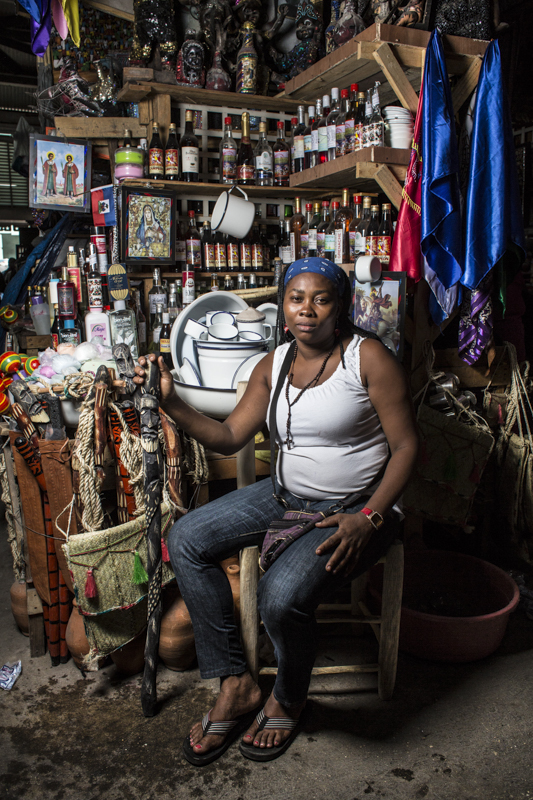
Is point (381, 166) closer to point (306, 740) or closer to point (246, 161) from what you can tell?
point (246, 161)

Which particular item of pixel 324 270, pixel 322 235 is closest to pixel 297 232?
pixel 322 235

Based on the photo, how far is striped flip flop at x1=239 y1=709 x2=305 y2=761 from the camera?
157cm

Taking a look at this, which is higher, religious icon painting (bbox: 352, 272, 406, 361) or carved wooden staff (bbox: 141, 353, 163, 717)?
religious icon painting (bbox: 352, 272, 406, 361)

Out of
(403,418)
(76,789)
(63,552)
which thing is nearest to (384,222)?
(403,418)

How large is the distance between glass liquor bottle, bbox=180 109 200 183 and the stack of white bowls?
114 cm

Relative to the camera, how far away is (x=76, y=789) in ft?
4.87

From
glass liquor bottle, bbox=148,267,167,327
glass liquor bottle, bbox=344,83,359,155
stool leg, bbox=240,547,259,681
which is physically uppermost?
glass liquor bottle, bbox=344,83,359,155

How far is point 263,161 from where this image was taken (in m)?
3.19

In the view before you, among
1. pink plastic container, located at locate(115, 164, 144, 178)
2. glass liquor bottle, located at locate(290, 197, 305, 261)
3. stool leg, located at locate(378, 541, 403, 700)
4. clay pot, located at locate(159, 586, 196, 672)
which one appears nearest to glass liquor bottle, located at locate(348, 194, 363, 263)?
glass liquor bottle, located at locate(290, 197, 305, 261)

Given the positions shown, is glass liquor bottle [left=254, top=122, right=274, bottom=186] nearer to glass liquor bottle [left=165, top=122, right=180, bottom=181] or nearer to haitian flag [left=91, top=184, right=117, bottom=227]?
glass liquor bottle [left=165, top=122, right=180, bottom=181]

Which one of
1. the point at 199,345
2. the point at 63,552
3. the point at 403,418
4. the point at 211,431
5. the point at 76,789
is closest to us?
the point at 76,789

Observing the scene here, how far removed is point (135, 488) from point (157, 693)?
68 centimetres

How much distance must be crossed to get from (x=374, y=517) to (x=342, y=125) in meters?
1.95

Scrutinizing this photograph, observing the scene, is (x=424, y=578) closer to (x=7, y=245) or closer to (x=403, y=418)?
(x=403, y=418)
